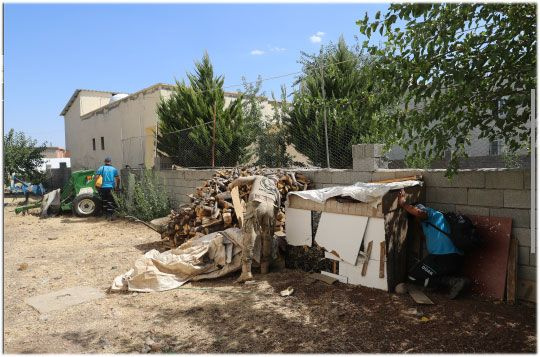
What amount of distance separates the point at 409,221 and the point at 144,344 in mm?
3391

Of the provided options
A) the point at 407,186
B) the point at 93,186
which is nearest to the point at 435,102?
the point at 407,186

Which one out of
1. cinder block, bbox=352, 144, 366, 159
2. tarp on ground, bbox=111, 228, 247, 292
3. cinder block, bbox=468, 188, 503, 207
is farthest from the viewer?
cinder block, bbox=352, 144, 366, 159

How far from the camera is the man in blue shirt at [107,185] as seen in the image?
36.1 feet

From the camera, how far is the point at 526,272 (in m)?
4.14

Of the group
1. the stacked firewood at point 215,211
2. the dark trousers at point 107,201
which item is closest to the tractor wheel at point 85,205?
the dark trousers at point 107,201

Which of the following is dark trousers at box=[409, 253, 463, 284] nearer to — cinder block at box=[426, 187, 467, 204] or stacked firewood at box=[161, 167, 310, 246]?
cinder block at box=[426, 187, 467, 204]

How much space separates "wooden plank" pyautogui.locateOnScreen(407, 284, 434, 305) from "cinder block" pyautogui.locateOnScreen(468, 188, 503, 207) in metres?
1.25

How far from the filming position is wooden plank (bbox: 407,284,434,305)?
400 centimetres

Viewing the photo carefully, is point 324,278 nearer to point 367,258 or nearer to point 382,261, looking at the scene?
point 367,258

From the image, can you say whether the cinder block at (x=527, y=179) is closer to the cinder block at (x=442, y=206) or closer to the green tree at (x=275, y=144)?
the cinder block at (x=442, y=206)

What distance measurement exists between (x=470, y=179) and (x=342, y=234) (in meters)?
1.68

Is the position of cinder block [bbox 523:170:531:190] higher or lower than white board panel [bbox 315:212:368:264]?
higher

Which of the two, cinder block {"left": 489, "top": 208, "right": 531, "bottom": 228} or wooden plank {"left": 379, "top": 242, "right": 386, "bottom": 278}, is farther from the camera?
wooden plank {"left": 379, "top": 242, "right": 386, "bottom": 278}

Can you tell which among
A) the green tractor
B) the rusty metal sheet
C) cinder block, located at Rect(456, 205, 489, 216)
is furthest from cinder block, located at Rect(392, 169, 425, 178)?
the green tractor
